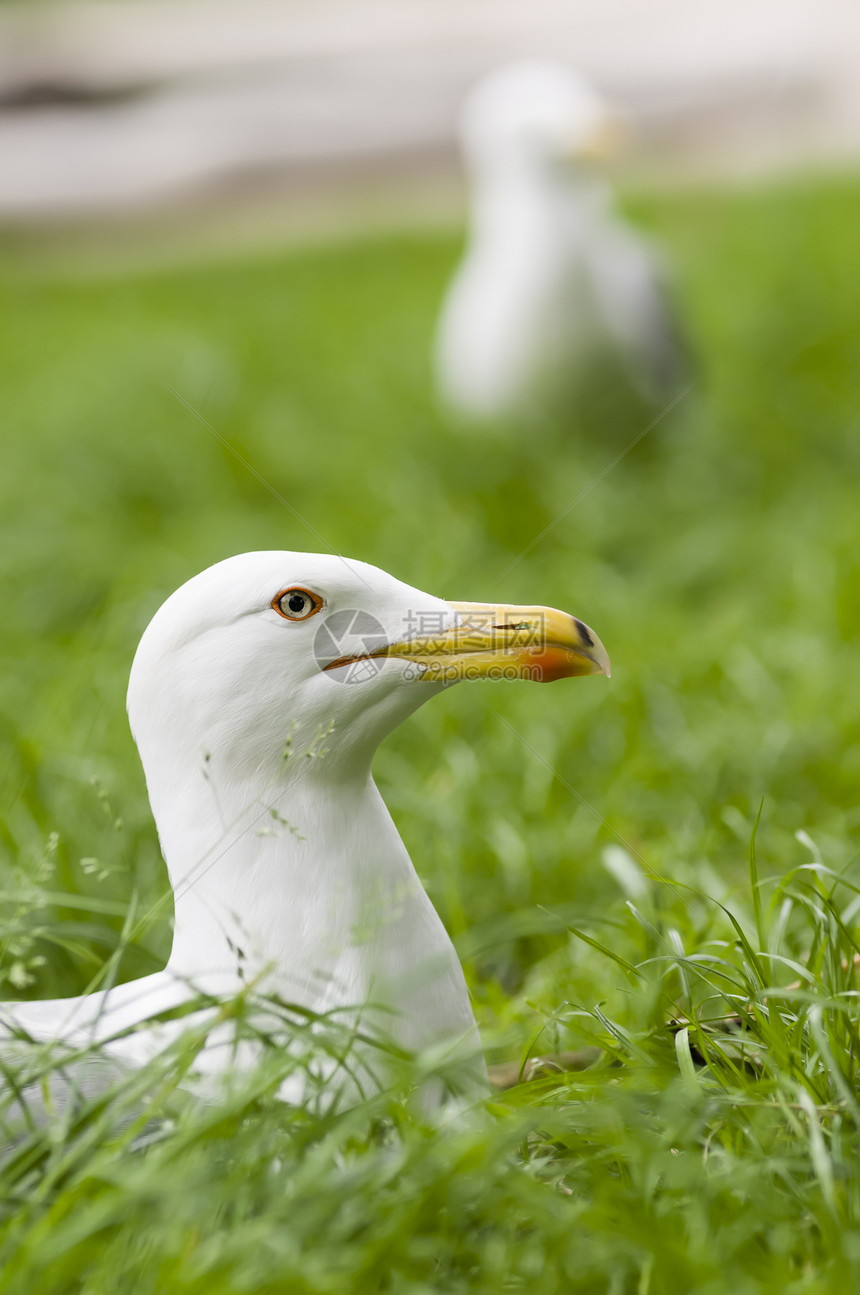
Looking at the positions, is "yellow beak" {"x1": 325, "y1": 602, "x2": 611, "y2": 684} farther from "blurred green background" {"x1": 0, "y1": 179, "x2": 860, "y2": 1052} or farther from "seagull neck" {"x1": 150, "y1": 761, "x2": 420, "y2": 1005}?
"blurred green background" {"x1": 0, "y1": 179, "x2": 860, "y2": 1052}

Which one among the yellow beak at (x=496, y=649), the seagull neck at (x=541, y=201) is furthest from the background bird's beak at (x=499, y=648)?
the seagull neck at (x=541, y=201)

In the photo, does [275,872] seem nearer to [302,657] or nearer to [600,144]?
[302,657]

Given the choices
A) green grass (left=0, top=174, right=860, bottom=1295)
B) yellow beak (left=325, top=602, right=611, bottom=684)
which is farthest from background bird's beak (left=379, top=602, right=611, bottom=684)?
green grass (left=0, top=174, right=860, bottom=1295)


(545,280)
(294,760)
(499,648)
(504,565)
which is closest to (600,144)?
(545,280)

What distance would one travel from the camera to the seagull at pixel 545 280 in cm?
571

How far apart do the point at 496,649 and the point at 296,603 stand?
28 centimetres

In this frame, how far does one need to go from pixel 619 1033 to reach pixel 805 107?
15.9 meters

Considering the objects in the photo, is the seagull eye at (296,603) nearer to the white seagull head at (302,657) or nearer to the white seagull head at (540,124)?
the white seagull head at (302,657)

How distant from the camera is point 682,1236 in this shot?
1.44m

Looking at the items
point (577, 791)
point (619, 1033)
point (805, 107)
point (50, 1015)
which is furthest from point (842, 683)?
point (805, 107)

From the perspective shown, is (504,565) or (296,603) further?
(504,565)

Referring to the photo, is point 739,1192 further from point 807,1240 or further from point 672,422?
point 672,422

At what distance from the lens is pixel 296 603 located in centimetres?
171

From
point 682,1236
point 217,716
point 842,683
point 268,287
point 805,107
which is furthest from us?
point 805,107
